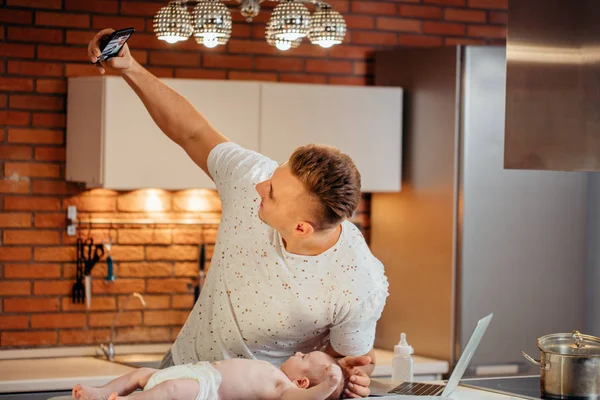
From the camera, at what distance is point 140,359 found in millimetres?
4371

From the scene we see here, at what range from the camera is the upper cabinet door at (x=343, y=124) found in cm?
438

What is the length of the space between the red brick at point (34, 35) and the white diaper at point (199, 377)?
2.37 m

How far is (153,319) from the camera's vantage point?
15.0 feet

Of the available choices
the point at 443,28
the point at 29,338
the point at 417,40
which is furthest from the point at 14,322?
the point at 443,28

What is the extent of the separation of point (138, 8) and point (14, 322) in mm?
1535

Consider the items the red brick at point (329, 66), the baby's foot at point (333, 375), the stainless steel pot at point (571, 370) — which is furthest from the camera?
the red brick at point (329, 66)

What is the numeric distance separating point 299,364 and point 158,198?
7.02 feet

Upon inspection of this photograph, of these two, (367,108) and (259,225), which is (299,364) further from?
(367,108)

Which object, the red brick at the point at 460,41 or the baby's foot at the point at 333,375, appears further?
the red brick at the point at 460,41

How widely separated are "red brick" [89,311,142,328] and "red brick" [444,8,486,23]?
2185 millimetres

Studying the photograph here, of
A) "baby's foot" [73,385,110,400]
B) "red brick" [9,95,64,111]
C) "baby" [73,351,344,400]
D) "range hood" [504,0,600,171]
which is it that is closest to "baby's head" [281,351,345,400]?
"baby" [73,351,344,400]

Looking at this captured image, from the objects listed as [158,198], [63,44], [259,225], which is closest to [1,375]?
[158,198]

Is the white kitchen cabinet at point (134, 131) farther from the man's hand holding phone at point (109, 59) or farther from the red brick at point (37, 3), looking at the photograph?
the man's hand holding phone at point (109, 59)

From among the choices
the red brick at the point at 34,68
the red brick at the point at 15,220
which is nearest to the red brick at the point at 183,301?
the red brick at the point at 15,220
